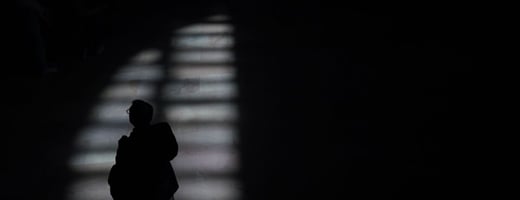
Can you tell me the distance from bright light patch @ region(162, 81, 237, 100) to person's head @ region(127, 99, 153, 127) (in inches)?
64.0

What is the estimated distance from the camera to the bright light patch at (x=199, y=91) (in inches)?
133

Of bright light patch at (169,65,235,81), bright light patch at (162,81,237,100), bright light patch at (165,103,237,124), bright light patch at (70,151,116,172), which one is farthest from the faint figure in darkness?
bright light patch at (169,65,235,81)

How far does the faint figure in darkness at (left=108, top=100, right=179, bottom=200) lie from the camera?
1.74m

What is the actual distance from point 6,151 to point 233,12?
2424 mm

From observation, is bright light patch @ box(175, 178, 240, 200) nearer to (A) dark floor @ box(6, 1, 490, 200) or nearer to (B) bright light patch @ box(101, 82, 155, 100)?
(A) dark floor @ box(6, 1, 490, 200)

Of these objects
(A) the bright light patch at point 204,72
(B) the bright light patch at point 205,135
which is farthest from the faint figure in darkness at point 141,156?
(A) the bright light patch at point 204,72

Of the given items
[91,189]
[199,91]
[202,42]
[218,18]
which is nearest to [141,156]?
[91,189]

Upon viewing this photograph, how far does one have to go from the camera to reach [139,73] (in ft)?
12.1

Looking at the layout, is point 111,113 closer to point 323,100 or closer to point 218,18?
point 323,100

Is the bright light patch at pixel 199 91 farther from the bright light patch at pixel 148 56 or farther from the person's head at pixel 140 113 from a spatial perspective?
the person's head at pixel 140 113

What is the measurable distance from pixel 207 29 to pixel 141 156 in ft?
8.81

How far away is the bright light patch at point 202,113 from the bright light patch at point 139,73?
1.50 feet

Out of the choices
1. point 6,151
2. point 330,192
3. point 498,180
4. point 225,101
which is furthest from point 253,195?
point 6,151

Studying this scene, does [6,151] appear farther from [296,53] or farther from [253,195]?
[296,53]
